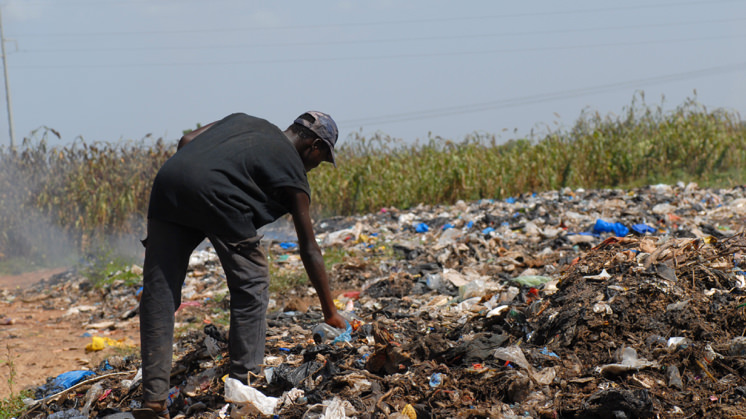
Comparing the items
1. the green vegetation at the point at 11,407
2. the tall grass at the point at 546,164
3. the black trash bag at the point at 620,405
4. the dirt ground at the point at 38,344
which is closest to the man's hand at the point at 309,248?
the black trash bag at the point at 620,405

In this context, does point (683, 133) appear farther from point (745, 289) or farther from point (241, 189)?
point (241, 189)

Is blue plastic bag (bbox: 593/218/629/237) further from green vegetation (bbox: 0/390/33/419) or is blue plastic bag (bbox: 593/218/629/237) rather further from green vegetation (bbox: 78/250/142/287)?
green vegetation (bbox: 0/390/33/419)

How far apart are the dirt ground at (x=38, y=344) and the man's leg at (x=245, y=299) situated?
5.56ft

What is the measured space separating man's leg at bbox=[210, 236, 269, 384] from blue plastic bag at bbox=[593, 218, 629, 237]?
5.09 meters

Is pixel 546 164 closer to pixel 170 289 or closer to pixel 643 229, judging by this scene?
pixel 643 229

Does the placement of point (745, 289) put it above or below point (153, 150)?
below

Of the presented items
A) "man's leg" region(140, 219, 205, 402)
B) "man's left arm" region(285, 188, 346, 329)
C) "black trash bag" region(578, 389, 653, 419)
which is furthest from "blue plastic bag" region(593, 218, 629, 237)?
"man's leg" region(140, 219, 205, 402)

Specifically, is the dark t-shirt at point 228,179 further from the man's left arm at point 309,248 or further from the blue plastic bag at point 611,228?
the blue plastic bag at point 611,228

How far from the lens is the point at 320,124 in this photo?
3023mm

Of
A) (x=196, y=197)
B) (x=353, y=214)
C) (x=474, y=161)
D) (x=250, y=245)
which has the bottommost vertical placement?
(x=353, y=214)

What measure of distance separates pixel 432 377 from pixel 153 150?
8.89 meters

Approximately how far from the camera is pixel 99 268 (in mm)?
7469

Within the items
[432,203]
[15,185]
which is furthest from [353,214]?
[15,185]

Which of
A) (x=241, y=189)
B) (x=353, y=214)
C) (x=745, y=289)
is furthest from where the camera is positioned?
(x=353, y=214)
